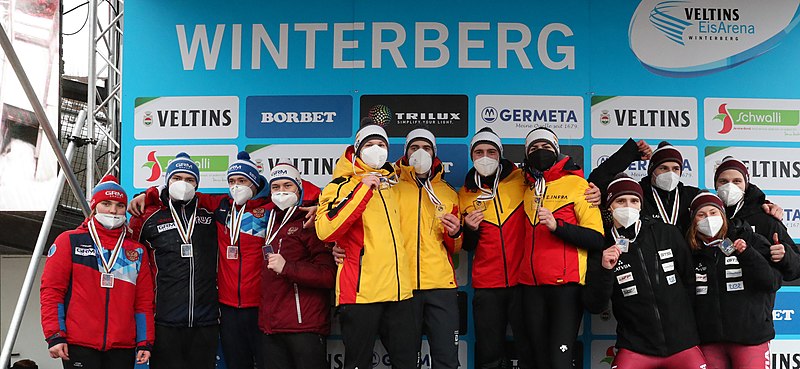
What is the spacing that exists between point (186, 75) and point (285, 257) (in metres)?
1.92

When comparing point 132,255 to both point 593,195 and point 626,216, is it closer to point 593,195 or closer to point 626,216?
point 593,195

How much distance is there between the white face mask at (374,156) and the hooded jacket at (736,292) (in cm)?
202

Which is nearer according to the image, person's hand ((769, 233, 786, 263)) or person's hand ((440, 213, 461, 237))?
person's hand ((769, 233, 786, 263))

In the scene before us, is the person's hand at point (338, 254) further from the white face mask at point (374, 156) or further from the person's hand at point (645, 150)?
the person's hand at point (645, 150)

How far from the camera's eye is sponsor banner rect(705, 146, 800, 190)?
5793 millimetres

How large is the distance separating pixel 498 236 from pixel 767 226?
1.69 m

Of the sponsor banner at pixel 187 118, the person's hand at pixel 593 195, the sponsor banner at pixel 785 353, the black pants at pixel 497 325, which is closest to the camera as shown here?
the person's hand at pixel 593 195

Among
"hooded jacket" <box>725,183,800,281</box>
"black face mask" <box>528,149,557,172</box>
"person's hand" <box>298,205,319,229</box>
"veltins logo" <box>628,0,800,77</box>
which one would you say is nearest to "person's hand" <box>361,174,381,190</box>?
"person's hand" <box>298,205,319,229</box>

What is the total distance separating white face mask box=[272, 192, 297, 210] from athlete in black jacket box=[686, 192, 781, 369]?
8.17 ft

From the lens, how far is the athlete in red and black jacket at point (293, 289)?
4730 millimetres

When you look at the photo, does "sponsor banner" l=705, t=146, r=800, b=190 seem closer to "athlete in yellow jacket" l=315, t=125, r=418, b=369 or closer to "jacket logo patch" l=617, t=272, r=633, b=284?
"jacket logo patch" l=617, t=272, r=633, b=284

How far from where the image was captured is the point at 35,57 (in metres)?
6.64

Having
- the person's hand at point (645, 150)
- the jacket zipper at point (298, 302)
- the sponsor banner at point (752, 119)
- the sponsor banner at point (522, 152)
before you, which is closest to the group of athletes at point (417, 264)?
the jacket zipper at point (298, 302)

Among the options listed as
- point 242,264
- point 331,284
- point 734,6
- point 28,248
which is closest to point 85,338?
point 242,264
